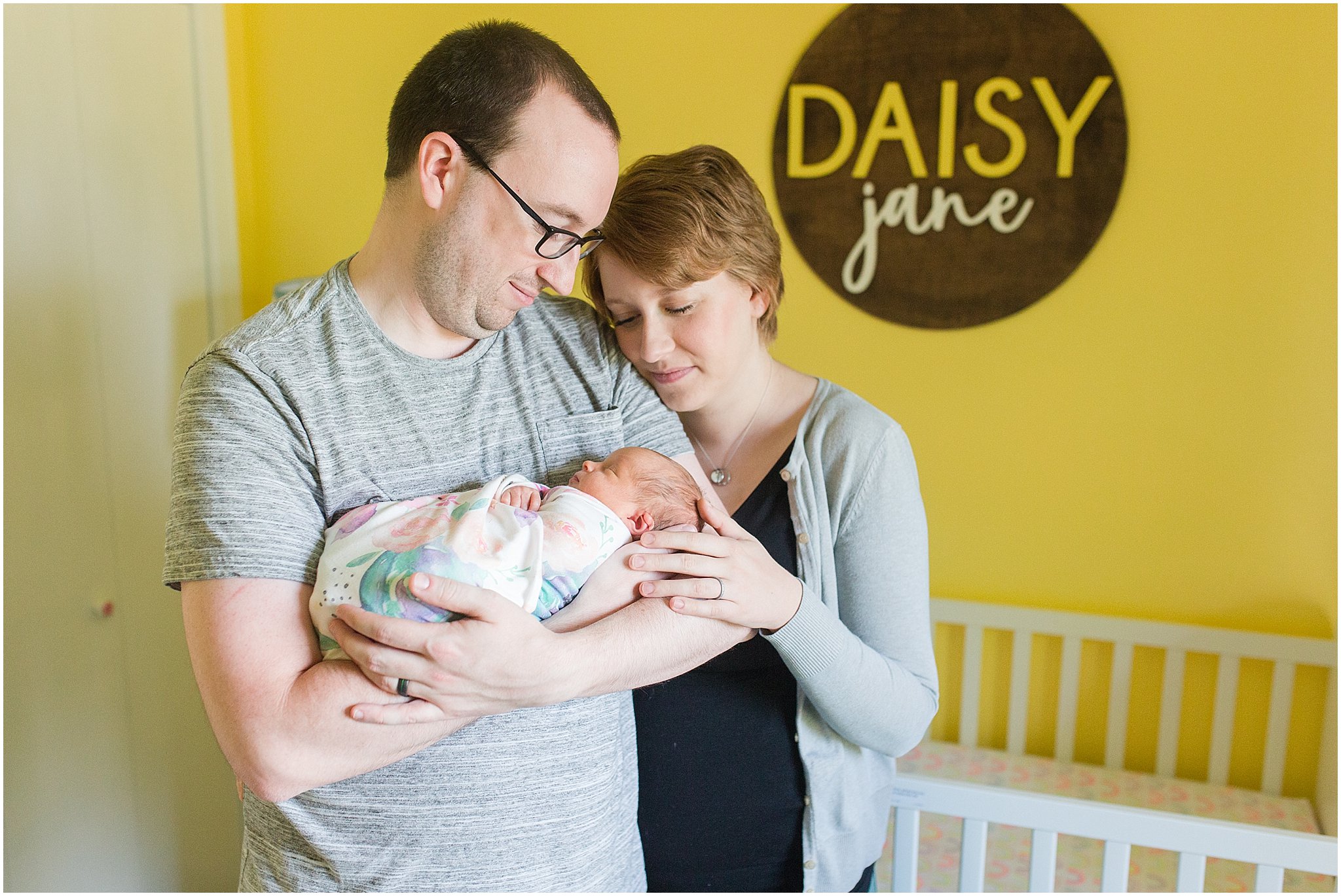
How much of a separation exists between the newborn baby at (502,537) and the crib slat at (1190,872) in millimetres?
1013

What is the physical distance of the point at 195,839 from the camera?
2.47m

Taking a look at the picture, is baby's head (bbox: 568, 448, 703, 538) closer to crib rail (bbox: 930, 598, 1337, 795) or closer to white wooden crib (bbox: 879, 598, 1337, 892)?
white wooden crib (bbox: 879, 598, 1337, 892)

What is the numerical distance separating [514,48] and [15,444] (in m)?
1.51

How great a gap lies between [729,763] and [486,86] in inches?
38.0

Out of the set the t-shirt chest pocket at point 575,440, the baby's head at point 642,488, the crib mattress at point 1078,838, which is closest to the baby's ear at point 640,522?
the baby's head at point 642,488

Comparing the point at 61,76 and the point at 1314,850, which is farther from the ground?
the point at 61,76

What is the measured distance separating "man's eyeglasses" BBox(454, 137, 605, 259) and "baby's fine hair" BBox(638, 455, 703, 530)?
28cm

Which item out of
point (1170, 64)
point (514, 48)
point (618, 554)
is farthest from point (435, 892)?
point (1170, 64)

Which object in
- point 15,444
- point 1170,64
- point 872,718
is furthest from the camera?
point 1170,64

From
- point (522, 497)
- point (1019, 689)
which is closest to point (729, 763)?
point (522, 497)

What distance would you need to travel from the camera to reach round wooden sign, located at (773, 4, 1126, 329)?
7.31 feet

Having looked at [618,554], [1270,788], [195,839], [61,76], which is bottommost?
[195,839]

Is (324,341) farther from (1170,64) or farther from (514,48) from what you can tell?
(1170,64)

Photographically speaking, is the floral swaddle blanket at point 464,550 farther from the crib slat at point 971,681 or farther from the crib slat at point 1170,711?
the crib slat at point 1170,711
